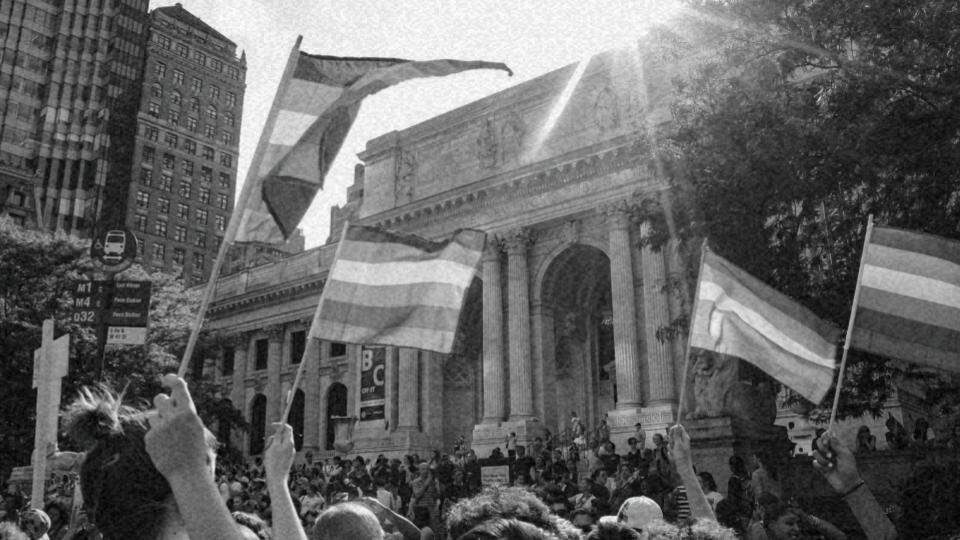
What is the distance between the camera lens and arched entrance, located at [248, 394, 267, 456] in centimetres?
4925

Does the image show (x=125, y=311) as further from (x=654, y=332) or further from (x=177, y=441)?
(x=654, y=332)

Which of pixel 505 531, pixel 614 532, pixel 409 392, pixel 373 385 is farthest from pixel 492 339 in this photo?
pixel 505 531

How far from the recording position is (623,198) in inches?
1182

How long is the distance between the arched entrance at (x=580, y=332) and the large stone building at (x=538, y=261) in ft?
0.23

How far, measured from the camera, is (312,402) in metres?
46.1

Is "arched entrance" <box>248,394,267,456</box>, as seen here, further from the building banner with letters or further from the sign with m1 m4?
the sign with m1 m4

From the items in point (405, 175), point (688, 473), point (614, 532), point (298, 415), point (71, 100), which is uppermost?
point (71, 100)

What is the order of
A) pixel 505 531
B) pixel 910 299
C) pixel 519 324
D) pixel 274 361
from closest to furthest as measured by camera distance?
1. pixel 505 531
2. pixel 910 299
3. pixel 519 324
4. pixel 274 361

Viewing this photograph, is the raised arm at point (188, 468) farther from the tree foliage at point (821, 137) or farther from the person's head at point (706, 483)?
the tree foliage at point (821, 137)

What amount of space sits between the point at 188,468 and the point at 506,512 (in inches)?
37.0

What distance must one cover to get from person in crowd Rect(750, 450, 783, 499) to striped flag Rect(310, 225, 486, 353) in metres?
3.14

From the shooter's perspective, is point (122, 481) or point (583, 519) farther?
point (583, 519)

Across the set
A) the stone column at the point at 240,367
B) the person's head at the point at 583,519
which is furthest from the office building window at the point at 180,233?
the person's head at the point at 583,519

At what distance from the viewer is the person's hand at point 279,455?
2682 mm
